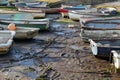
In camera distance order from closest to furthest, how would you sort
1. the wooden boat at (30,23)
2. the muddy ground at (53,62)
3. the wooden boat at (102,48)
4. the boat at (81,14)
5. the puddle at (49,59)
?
the muddy ground at (53,62) → the wooden boat at (102,48) → the puddle at (49,59) → the wooden boat at (30,23) → the boat at (81,14)

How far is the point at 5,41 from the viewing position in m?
14.4

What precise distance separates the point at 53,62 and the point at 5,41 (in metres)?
2.66

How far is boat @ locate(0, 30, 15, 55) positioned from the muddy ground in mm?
369

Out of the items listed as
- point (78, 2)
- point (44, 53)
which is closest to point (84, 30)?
point (44, 53)

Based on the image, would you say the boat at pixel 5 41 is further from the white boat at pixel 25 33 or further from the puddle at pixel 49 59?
the puddle at pixel 49 59

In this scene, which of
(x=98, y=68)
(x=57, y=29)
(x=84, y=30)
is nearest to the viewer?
(x=98, y=68)

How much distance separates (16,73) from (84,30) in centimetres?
603

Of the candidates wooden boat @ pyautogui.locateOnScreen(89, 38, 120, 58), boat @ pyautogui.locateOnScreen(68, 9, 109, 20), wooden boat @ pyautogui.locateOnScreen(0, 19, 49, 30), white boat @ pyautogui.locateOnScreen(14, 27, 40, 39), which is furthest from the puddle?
boat @ pyautogui.locateOnScreen(68, 9, 109, 20)

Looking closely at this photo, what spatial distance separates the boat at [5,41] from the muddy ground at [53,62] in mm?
369

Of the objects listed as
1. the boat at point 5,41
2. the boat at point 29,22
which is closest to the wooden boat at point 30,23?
the boat at point 29,22

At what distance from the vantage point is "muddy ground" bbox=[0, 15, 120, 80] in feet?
37.7

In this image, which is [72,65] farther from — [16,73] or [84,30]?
[84,30]

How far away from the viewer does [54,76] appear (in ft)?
37.3

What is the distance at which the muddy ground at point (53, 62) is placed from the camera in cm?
1148
